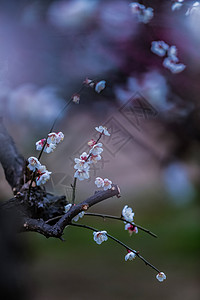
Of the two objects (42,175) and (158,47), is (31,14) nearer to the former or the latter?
(158,47)

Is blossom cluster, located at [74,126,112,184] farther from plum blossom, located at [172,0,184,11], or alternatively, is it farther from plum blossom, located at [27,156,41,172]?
plum blossom, located at [172,0,184,11]

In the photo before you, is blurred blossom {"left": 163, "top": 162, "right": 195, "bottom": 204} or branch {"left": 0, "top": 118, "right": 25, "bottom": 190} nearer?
branch {"left": 0, "top": 118, "right": 25, "bottom": 190}

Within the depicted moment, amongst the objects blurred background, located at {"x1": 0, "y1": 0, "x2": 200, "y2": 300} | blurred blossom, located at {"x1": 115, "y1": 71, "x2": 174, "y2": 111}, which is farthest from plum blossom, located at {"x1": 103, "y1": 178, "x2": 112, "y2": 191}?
blurred blossom, located at {"x1": 115, "y1": 71, "x2": 174, "y2": 111}

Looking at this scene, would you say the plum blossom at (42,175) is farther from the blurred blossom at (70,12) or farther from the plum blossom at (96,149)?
the blurred blossom at (70,12)

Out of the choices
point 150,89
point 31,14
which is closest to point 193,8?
point 150,89

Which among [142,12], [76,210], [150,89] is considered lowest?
[76,210]

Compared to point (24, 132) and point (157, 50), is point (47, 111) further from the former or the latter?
point (157, 50)

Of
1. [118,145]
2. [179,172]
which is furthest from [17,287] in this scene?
[179,172]
